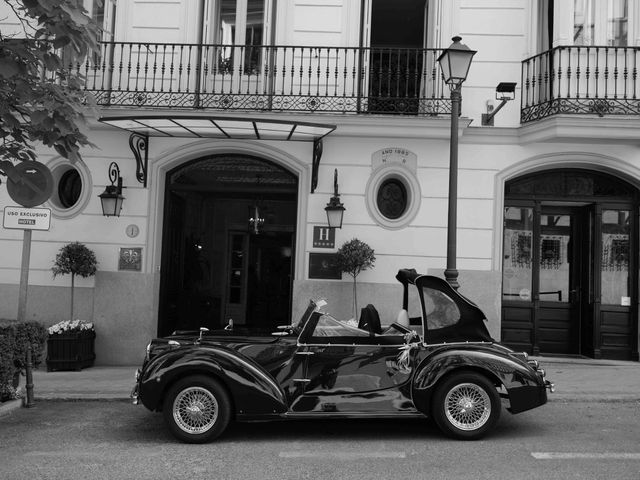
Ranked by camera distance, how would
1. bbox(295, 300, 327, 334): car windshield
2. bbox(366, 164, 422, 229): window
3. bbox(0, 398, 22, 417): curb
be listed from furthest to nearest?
bbox(366, 164, 422, 229): window → bbox(0, 398, 22, 417): curb → bbox(295, 300, 327, 334): car windshield

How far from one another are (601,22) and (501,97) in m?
2.45

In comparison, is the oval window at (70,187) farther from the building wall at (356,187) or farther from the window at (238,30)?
the window at (238,30)

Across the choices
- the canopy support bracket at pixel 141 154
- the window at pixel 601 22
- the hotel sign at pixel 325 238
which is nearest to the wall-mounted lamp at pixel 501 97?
the window at pixel 601 22

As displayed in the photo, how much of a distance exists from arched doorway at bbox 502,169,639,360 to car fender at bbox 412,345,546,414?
5.09m

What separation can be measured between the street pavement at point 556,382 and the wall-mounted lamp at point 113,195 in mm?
2750

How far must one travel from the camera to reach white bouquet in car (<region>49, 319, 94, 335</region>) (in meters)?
10.2

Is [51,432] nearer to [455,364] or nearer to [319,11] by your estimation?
[455,364]

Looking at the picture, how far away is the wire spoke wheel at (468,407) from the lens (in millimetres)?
6211

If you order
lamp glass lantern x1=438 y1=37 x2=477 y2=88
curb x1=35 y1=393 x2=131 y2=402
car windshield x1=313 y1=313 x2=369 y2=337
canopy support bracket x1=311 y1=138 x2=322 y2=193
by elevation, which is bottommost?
curb x1=35 y1=393 x2=131 y2=402

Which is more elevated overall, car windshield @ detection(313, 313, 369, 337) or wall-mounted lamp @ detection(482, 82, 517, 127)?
wall-mounted lamp @ detection(482, 82, 517, 127)

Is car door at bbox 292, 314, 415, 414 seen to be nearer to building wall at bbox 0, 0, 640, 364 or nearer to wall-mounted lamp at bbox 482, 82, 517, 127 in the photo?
building wall at bbox 0, 0, 640, 364

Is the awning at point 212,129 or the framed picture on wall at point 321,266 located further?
the framed picture on wall at point 321,266

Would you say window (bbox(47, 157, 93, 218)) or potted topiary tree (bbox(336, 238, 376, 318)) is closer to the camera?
potted topiary tree (bbox(336, 238, 376, 318))

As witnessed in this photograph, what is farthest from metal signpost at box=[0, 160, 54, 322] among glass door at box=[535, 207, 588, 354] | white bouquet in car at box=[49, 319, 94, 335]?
glass door at box=[535, 207, 588, 354]
